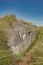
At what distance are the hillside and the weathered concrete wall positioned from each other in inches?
20.8

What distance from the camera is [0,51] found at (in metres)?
20.5

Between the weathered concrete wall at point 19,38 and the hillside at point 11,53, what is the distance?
1.73 ft

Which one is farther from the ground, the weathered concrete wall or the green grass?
the weathered concrete wall

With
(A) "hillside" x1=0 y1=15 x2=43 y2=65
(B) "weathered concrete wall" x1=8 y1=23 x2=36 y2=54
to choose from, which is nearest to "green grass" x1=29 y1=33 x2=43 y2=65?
(A) "hillside" x1=0 y1=15 x2=43 y2=65

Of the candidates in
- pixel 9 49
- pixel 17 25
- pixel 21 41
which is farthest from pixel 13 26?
pixel 9 49

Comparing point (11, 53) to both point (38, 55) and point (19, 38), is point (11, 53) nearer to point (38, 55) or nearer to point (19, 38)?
point (19, 38)

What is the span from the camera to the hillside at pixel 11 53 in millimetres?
19047

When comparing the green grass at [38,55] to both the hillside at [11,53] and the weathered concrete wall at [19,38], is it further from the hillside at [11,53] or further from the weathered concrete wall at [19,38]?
→ the weathered concrete wall at [19,38]

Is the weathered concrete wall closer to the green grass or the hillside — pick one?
the hillside

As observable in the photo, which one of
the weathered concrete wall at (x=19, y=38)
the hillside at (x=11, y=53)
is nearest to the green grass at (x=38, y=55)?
the hillside at (x=11, y=53)

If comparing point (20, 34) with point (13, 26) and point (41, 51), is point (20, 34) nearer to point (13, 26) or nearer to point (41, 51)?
point (13, 26)

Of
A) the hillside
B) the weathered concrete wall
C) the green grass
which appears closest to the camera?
the hillside

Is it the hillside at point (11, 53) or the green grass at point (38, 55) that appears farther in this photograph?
the green grass at point (38, 55)

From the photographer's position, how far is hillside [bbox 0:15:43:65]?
19.0m
